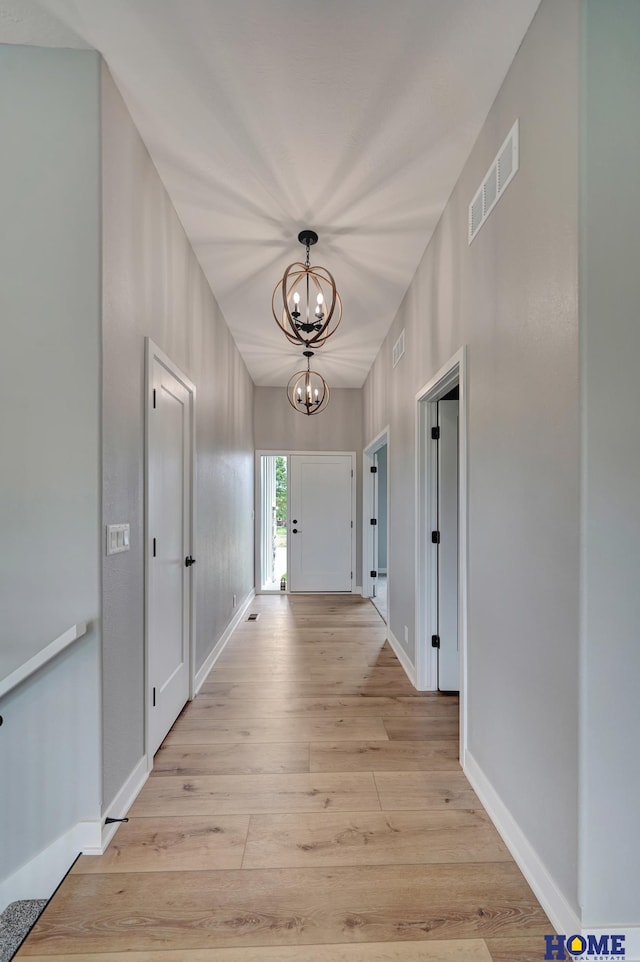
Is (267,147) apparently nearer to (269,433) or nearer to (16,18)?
(16,18)

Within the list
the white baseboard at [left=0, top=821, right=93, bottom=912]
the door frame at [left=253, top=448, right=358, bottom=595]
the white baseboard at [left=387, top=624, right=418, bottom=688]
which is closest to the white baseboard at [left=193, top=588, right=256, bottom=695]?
the door frame at [left=253, top=448, right=358, bottom=595]

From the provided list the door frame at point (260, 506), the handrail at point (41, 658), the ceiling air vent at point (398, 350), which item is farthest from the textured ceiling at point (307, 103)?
the door frame at point (260, 506)

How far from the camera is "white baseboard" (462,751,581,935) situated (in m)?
1.23

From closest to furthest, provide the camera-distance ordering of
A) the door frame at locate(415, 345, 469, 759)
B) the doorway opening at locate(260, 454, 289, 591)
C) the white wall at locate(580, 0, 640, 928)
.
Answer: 1. the white wall at locate(580, 0, 640, 928)
2. the door frame at locate(415, 345, 469, 759)
3. the doorway opening at locate(260, 454, 289, 591)

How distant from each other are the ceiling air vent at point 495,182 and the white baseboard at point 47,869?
9.59 feet

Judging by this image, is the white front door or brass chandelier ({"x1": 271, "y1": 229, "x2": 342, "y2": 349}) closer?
the white front door

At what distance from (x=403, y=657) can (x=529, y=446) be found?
2.34m

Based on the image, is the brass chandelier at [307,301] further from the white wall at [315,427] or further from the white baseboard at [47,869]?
the white wall at [315,427]

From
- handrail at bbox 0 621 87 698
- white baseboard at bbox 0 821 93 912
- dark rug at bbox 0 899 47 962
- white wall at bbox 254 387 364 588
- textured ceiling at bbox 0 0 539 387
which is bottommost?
dark rug at bbox 0 899 47 962

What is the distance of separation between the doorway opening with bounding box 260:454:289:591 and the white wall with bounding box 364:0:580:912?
4159 millimetres

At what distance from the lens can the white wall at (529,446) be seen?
122 centimetres

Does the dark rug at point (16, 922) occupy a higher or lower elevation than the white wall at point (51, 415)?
lower

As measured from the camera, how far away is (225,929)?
127 centimetres

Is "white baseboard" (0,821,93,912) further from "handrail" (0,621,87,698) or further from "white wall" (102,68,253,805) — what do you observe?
"handrail" (0,621,87,698)
